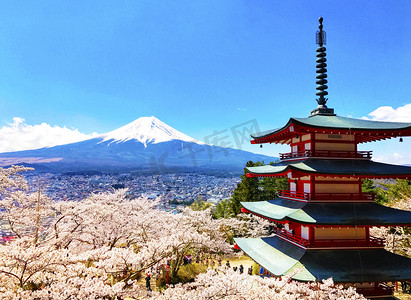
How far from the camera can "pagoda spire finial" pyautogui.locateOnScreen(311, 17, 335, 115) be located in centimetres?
1070

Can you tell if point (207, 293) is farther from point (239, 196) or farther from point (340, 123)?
point (239, 196)

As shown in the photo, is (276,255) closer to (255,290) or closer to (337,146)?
(255,290)

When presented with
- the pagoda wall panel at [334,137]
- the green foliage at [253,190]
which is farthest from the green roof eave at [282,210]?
the green foliage at [253,190]

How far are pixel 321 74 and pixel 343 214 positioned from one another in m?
6.29

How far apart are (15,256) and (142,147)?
122578 millimetres

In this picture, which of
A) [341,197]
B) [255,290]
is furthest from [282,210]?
[255,290]

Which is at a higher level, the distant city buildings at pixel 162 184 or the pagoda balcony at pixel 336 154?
the pagoda balcony at pixel 336 154

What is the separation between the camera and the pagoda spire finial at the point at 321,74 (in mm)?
10703

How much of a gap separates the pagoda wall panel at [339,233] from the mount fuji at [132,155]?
6436cm

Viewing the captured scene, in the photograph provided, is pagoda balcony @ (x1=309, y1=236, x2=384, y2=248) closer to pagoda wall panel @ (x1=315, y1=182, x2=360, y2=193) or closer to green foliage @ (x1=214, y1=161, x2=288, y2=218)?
pagoda wall panel @ (x1=315, y1=182, x2=360, y2=193)

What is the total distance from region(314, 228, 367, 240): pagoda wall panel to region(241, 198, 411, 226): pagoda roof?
2.52ft

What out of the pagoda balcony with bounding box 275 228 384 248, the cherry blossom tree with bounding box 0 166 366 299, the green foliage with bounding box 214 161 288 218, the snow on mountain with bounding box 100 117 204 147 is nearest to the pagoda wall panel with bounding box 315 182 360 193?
the pagoda balcony with bounding box 275 228 384 248

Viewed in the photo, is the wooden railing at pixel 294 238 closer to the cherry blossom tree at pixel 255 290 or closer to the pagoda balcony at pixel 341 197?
the cherry blossom tree at pixel 255 290

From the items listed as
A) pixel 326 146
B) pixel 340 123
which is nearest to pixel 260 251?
pixel 326 146
